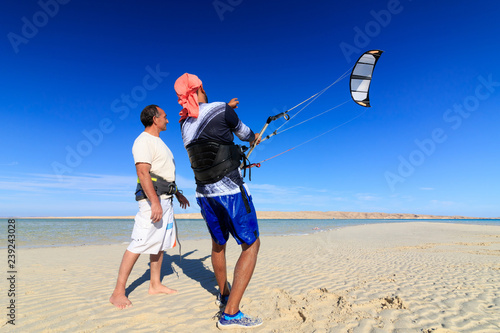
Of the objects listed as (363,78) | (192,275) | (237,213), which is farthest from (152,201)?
(363,78)

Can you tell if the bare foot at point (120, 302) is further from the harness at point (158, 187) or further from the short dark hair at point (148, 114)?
the short dark hair at point (148, 114)

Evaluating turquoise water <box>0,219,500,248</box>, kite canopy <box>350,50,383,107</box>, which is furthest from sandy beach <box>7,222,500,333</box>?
turquoise water <box>0,219,500,248</box>

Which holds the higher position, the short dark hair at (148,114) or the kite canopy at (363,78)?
the kite canopy at (363,78)

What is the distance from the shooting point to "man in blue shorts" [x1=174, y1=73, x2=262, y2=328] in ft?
7.88

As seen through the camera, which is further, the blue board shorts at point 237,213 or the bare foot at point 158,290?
the bare foot at point 158,290

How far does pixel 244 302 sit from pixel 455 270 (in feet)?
16.5

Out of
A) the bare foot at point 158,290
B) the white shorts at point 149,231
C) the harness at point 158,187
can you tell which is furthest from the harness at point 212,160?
the bare foot at point 158,290

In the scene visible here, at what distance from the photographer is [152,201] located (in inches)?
118

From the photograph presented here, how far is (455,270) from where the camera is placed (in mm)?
5484

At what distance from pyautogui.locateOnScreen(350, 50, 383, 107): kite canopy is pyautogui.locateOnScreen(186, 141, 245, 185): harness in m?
3.83

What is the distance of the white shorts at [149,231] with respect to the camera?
10.2 feet

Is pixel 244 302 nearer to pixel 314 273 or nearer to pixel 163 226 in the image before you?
pixel 163 226

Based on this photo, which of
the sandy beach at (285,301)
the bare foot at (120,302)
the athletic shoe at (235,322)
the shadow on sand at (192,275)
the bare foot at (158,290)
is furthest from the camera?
the shadow on sand at (192,275)

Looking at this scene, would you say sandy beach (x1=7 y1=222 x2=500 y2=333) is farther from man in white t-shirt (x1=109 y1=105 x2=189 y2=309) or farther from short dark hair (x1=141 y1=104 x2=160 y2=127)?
short dark hair (x1=141 y1=104 x2=160 y2=127)
